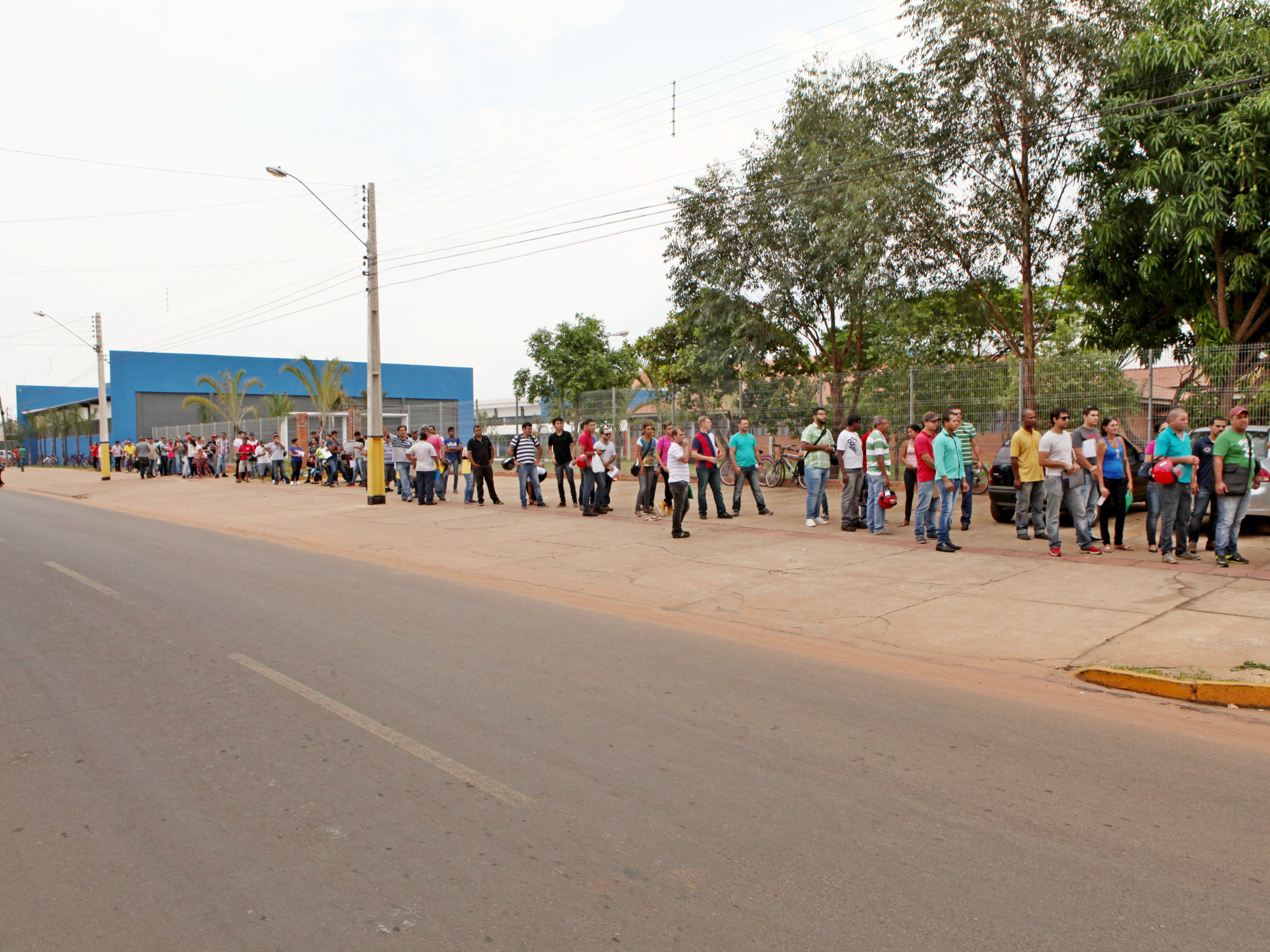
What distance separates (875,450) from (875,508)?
905 millimetres

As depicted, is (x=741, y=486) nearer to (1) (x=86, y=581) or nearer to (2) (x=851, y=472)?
(2) (x=851, y=472)

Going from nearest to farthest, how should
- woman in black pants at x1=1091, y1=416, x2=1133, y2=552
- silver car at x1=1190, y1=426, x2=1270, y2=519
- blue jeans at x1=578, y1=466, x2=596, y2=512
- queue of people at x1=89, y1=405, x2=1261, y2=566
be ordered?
queue of people at x1=89, y1=405, x2=1261, y2=566 → woman in black pants at x1=1091, y1=416, x2=1133, y2=552 → silver car at x1=1190, y1=426, x2=1270, y2=519 → blue jeans at x1=578, y1=466, x2=596, y2=512

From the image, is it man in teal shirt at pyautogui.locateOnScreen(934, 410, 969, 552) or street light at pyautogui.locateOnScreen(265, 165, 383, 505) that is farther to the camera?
street light at pyautogui.locateOnScreen(265, 165, 383, 505)

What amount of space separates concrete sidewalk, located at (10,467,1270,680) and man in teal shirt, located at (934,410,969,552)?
24cm

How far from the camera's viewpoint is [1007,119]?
18234 millimetres

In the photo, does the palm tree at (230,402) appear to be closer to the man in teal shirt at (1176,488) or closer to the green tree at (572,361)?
the green tree at (572,361)

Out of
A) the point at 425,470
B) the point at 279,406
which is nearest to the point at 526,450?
the point at 425,470

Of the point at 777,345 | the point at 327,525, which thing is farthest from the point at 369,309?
the point at 777,345

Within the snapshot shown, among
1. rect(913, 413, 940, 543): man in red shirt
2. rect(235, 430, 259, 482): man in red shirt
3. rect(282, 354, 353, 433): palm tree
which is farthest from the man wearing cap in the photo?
rect(282, 354, 353, 433): palm tree

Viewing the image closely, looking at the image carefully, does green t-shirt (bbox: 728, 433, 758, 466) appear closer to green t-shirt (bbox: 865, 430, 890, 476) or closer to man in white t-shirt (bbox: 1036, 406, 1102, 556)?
green t-shirt (bbox: 865, 430, 890, 476)

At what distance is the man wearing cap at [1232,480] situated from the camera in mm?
9602

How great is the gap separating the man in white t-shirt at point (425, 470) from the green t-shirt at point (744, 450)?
7.35 meters

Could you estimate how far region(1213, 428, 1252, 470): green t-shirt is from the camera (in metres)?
9.60

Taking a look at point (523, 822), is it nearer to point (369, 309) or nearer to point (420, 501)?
point (420, 501)
